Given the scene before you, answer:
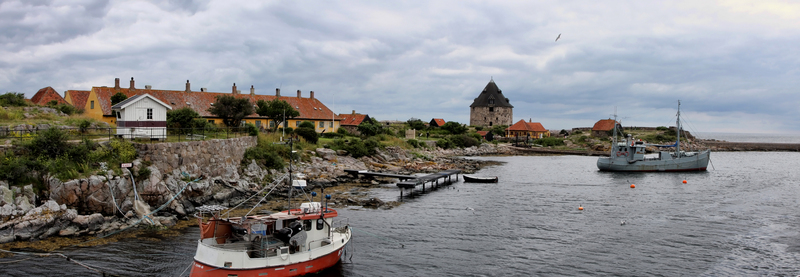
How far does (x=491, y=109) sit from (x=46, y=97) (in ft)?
328

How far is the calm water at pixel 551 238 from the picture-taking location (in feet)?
61.3

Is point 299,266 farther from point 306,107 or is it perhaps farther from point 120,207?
point 306,107

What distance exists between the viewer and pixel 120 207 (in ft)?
77.2

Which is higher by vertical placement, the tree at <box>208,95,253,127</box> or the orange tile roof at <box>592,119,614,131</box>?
the orange tile roof at <box>592,119,614,131</box>

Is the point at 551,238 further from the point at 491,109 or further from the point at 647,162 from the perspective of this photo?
the point at 491,109

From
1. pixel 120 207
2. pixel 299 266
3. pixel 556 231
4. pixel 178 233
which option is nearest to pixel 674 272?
pixel 556 231

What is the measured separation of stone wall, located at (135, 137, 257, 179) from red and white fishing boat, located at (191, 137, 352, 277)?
12308 millimetres

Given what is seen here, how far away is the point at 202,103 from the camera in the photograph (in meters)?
58.0

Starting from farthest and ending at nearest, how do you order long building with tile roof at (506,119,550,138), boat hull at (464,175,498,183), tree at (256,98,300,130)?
long building with tile roof at (506,119,550,138)
tree at (256,98,300,130)
boat hull at (464,175,498,183)

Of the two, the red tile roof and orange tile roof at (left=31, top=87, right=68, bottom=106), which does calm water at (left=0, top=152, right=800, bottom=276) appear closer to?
orange tile roof at (left=31, top=87, right=68, bottom=106)

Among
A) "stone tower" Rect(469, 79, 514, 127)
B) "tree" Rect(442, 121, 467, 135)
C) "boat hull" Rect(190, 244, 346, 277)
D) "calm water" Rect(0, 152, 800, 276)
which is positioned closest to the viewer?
"boat hull" Rect(190, 244, 346, 277)

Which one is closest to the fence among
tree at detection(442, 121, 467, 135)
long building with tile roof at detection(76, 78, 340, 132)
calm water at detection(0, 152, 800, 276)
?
calm water at detection(0, 152, 800, 276)

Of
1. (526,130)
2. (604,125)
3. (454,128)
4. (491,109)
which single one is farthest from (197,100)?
(604,125)

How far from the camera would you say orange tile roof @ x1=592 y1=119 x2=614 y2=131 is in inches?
4419
